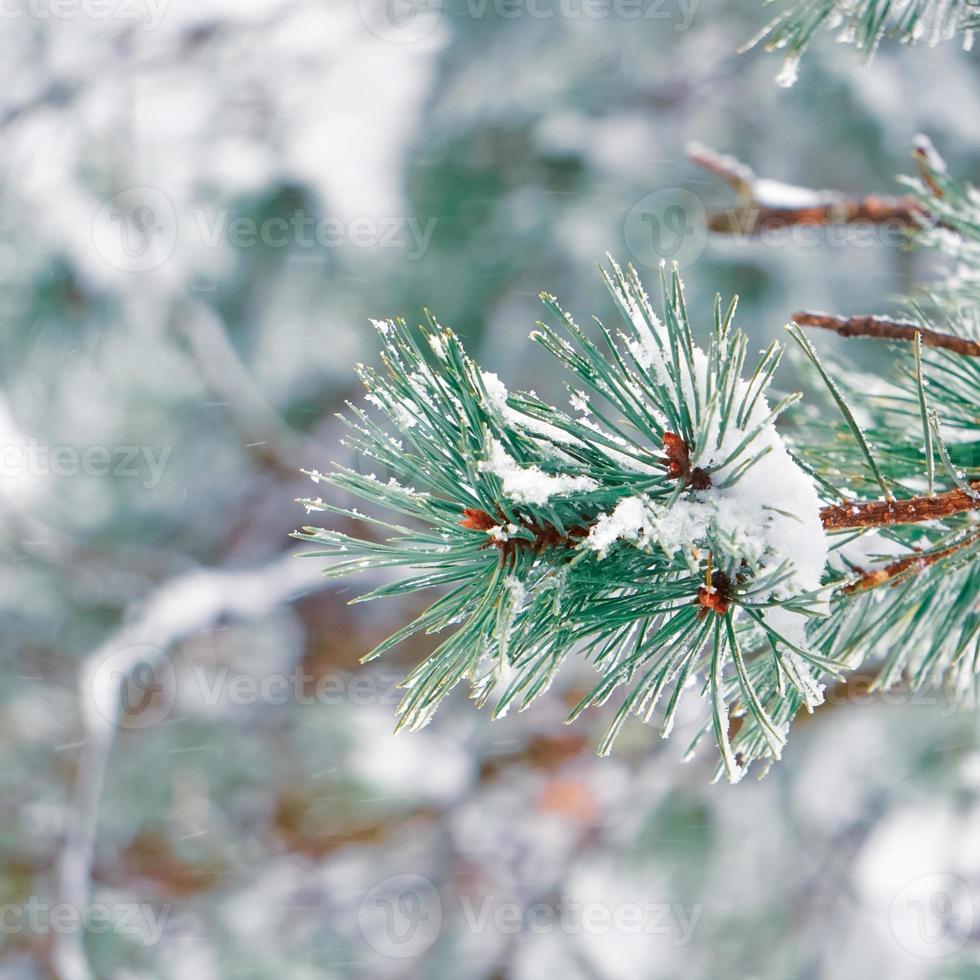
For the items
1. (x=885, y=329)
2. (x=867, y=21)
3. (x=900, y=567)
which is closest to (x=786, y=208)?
(x=867, y=21)

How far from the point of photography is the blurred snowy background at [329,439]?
1631mm

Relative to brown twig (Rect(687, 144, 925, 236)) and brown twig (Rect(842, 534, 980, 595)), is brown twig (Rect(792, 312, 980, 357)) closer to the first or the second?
brown twig (Rect(842, 534, 980, 595))

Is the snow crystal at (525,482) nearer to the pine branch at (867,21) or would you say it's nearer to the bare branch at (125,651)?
the pine branch at (867,21)

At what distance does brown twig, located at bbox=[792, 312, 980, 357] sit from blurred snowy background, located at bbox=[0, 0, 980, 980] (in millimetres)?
1263

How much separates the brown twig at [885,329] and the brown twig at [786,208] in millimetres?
256

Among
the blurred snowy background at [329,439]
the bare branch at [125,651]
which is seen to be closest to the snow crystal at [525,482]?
the blurred snowy background at [329,439]

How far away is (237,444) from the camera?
197 cm

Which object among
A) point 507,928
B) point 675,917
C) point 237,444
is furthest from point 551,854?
point 237,444

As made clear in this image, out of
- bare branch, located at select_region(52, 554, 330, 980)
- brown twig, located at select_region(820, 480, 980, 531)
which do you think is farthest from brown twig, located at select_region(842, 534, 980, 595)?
bare branch, located at select_region(52, 554, 330, 980)

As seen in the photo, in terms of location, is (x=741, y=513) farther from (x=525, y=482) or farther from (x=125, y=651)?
(x=125, y=651)

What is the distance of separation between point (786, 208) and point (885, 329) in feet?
1.01

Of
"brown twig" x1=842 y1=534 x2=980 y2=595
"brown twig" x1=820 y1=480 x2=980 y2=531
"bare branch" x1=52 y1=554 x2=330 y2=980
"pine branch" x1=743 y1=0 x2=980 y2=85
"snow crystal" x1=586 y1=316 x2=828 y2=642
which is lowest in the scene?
"bare branch" x1=52 y1=554 x2=330 y2=980

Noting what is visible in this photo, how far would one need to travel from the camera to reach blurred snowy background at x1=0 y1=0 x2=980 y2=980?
1.63 metres

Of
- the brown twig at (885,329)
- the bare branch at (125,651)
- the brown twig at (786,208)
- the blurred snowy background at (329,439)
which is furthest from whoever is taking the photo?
the bare branch at (125,651)
